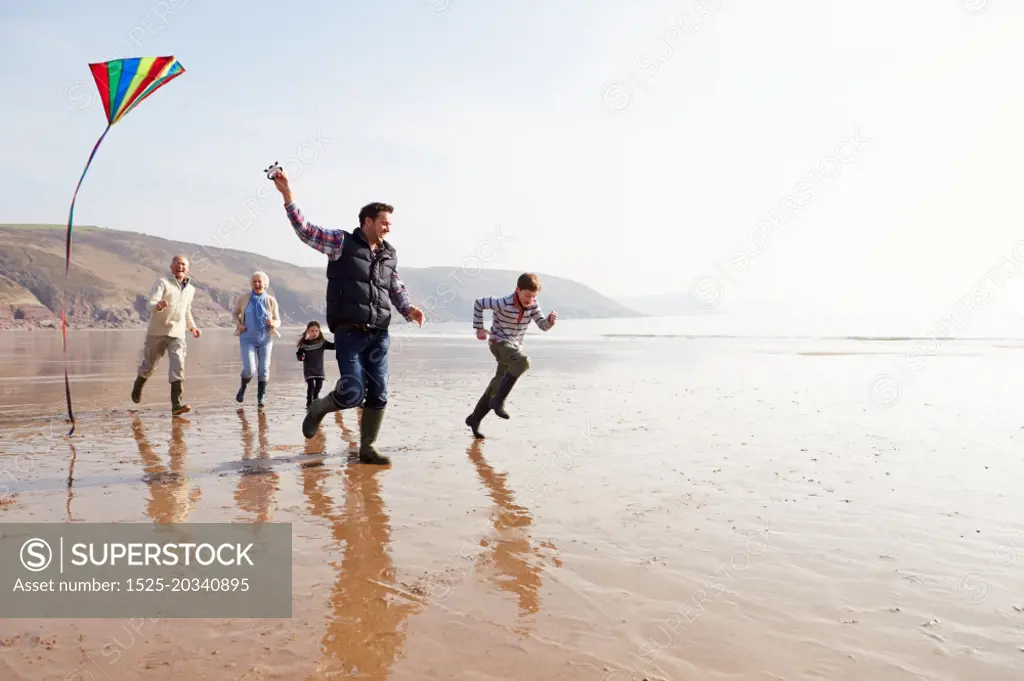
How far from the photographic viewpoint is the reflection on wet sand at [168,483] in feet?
15.0

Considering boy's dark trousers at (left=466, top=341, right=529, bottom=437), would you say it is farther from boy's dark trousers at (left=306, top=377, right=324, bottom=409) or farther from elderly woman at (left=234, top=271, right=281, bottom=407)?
elderly woman at (left=234, top=271, right=281, bottom=407)

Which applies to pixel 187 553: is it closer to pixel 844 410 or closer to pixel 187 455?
pixel 187 455

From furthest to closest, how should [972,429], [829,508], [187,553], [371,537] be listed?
[972,429] < [829,508] < [371,537] < [187,553]

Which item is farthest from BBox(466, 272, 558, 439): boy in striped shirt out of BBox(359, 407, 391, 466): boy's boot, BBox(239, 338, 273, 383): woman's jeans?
BBox(239, 338, 273, 383): woman's jeans

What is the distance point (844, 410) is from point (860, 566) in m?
7.26

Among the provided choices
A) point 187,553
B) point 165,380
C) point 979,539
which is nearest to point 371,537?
point 187,553

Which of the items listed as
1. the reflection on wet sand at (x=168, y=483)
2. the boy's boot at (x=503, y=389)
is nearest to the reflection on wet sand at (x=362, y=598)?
the reflection on wet sand at (x=168, y=483)

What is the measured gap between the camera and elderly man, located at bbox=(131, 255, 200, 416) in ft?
29.7

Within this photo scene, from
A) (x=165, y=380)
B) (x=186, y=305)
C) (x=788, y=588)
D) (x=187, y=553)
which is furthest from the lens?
(x=165, y=380)

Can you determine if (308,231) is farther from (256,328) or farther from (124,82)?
(256,328)

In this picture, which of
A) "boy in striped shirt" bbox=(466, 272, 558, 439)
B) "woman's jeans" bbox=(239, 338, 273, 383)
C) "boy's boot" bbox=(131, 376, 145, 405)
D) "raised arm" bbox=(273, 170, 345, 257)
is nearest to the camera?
"raised arm" bbox=(273, 170, 345, 257)

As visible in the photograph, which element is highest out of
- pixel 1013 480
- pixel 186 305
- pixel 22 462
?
pixel 186 305

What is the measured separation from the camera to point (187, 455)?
258 inches

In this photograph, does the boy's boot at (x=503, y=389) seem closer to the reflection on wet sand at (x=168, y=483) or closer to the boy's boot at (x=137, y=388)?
the reflection on wet sand at (x=168, y=483)
